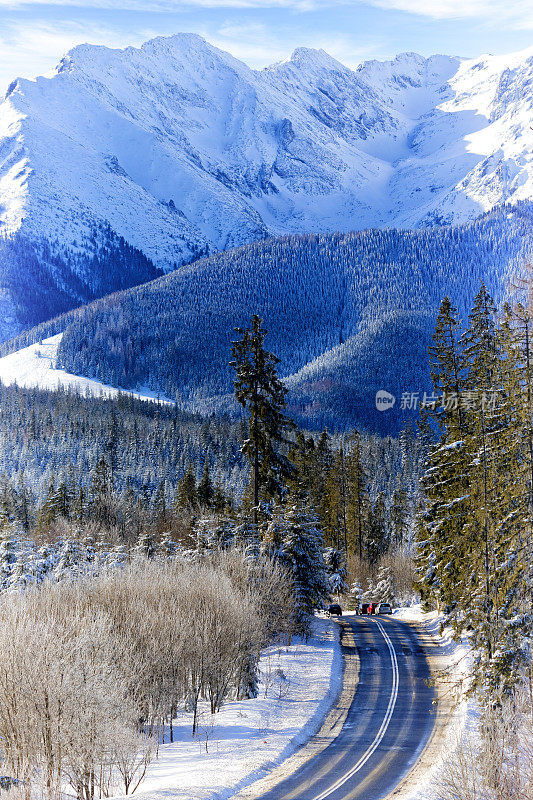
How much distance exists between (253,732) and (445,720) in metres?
7.96

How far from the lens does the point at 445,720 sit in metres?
34.0

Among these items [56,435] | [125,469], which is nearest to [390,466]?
[125,469]

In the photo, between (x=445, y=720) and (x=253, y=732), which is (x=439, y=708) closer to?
(x=445, y=720)

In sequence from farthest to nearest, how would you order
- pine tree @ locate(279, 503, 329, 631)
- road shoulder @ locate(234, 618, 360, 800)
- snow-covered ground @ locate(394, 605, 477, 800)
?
pine tree @ locate(279, 503, 329, 631)
road shoulder @ locate(234, 618, 360, 800)
snow-covered ground @ locate(394, 605, 477, 800)

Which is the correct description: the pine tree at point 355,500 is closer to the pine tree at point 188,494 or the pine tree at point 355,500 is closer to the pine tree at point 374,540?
the pine tree at point 374,540

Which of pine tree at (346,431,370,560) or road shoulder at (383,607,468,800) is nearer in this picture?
road shoulder at (383,607,468,800)

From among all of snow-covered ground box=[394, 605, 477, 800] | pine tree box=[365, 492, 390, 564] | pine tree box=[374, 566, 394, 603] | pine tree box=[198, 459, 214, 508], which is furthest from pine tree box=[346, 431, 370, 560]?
snow-covered ground box=[394, 605, 477, 800]

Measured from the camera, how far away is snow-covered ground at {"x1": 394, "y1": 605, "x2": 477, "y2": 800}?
2627 centimetres

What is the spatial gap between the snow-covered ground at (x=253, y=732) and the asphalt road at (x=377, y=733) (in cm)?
139

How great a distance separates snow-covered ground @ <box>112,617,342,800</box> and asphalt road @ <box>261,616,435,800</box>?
1.39 m

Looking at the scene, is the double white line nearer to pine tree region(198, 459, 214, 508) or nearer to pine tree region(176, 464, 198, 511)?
pine tree region(198, 459, 214, 508)

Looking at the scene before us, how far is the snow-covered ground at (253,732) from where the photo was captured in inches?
1065

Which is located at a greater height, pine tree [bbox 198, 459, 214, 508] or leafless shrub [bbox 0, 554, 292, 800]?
pine tree [bbox 198, 459, 214, 508]

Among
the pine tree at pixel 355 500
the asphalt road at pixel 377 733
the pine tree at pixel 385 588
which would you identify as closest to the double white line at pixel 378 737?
the asphalt road at pixel 377 733
